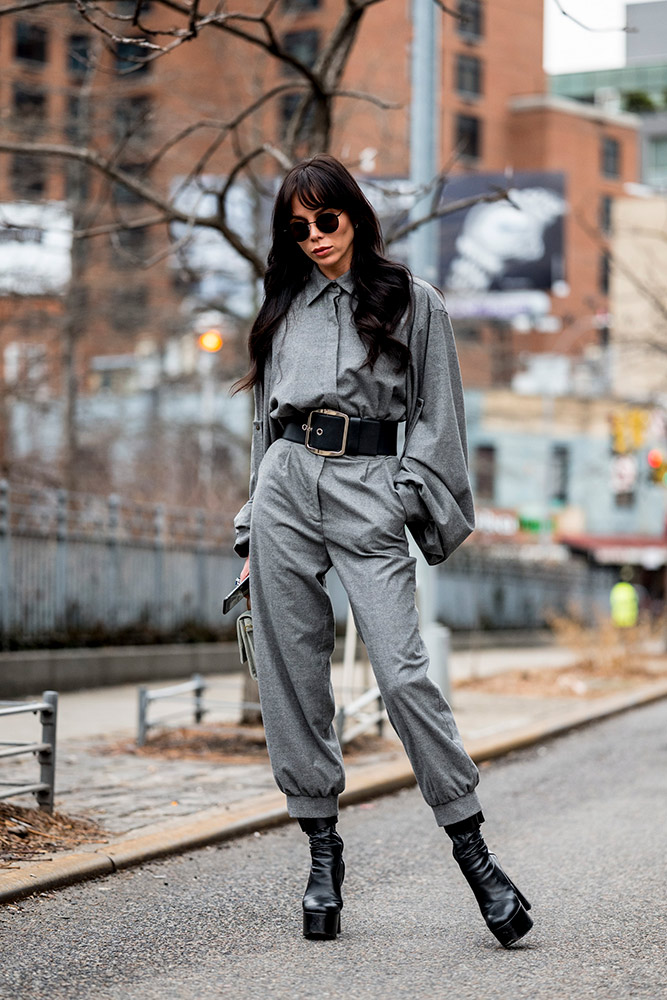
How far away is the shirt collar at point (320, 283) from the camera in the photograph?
4047 millimetres

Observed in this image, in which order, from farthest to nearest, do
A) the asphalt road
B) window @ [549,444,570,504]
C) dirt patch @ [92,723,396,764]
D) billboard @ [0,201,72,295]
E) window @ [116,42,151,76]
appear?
window @ [549,444,570,504] < billboard @ [0,201,72,295] < dirt patch @ [92,723,396,764] < window @ [116,42,151,76] < the asphalt road

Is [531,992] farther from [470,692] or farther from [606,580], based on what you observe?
[606,580]

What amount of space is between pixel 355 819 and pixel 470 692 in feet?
23.9

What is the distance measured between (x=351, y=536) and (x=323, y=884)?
954mm

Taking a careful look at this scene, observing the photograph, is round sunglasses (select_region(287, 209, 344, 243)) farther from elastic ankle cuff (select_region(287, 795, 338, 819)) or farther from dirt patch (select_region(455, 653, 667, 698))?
dirt patch (select_region(455, 653, 667, 698))

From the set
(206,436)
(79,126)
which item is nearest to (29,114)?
(79,126)

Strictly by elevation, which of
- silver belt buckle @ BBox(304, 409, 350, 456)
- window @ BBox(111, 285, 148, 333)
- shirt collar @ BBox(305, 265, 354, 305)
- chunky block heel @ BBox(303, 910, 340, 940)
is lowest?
chunky block heel @ BBox(303, 910, 340, 940)

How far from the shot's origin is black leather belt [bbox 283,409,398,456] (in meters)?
3.91

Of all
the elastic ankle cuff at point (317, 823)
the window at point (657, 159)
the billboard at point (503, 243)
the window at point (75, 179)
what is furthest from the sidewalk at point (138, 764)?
the window at point (657, 159)

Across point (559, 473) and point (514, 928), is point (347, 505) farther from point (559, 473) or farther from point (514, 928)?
point (559, 473)

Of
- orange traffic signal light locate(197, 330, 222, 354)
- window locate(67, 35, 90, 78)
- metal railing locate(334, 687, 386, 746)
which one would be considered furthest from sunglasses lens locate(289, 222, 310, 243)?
orange traffic signal light locate(197, 330, 222, 354)

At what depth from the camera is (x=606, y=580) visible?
3152 cm

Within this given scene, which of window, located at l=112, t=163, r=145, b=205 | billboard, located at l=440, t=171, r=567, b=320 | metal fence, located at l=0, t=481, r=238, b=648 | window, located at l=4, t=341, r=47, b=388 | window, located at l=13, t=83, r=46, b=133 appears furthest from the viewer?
billboard, located at l=440, t=171, r=567, b=320

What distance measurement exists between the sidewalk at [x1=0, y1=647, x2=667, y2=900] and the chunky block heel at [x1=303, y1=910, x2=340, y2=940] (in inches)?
40.0
